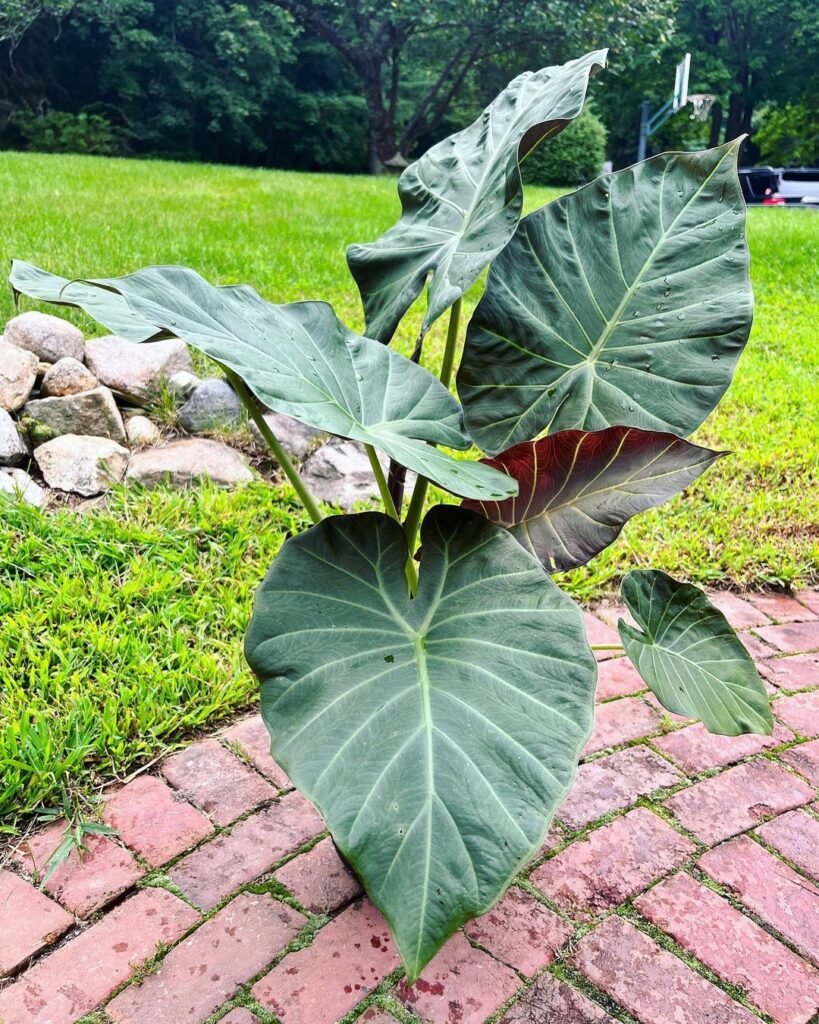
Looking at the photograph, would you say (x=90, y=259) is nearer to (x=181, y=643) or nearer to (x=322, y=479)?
(x=322, y=479)

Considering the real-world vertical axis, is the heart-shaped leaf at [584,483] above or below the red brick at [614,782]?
above

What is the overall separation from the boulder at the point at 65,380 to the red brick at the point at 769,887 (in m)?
2.07

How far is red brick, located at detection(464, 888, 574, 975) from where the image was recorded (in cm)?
112

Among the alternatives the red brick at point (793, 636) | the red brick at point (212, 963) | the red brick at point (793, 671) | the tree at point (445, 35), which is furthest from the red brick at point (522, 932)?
the tree at point (445, 35)

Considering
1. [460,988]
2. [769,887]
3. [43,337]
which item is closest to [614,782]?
[769,887]

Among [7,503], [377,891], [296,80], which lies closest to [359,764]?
[377,891]

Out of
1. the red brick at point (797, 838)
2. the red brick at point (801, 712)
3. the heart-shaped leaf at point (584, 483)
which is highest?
the heart-shaped leaf at point (584, 483)

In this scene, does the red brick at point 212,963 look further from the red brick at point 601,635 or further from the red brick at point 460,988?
the red brick at point 601,635

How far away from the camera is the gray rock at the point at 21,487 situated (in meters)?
2.14

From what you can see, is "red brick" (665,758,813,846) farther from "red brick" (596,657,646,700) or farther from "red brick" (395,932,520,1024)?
"red brick" (395,932,520,1024)

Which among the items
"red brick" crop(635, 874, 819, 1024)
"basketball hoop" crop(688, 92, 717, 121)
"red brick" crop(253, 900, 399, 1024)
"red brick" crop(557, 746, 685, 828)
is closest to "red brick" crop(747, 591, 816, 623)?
"red brick" crop(557, 746, 685, 828)

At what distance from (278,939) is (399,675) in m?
0.51

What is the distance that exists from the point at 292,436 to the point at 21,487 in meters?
0.79

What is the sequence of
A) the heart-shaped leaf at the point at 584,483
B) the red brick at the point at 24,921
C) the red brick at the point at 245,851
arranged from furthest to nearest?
the red brick at the point at 245,851
the red brick at the point at 24,921
the heart-shaped leaf at the point at 584,483
